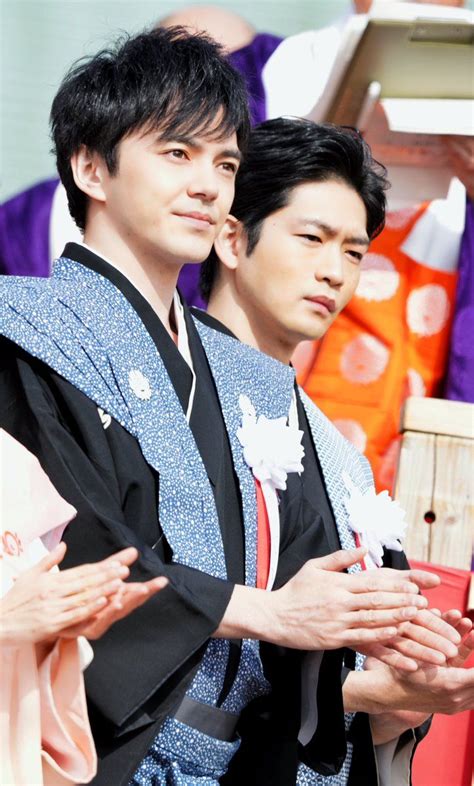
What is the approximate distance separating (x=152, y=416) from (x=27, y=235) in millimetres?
1885

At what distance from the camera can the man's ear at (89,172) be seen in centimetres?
224

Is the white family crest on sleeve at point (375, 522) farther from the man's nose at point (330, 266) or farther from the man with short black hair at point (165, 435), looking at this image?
the man's nose at point (330, 266)

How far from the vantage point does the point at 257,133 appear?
302 cm

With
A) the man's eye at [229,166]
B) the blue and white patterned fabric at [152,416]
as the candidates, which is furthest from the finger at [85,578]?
the man's eye at [229,166]

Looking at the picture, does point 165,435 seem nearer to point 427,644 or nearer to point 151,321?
point 151,321

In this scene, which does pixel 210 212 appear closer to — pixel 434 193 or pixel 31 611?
pixel 31 611

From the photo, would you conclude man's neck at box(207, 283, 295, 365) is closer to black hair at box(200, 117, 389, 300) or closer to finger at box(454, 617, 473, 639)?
black hair at box(200, 117, 389, 300)

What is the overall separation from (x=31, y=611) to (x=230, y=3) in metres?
3.23

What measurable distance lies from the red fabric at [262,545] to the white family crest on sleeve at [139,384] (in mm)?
310

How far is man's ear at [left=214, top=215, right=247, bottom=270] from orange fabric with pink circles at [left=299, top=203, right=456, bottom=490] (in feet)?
2.91

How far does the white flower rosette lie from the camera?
2.23 metres

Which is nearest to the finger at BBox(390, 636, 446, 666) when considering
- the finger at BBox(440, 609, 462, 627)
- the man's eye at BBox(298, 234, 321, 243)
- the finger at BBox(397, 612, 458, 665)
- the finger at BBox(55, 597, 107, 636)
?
the finger at BBox(397, 612, 458, 665)

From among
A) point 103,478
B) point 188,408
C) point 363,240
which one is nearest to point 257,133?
point 363,240

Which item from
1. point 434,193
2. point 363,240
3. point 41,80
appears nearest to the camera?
point 363,240
